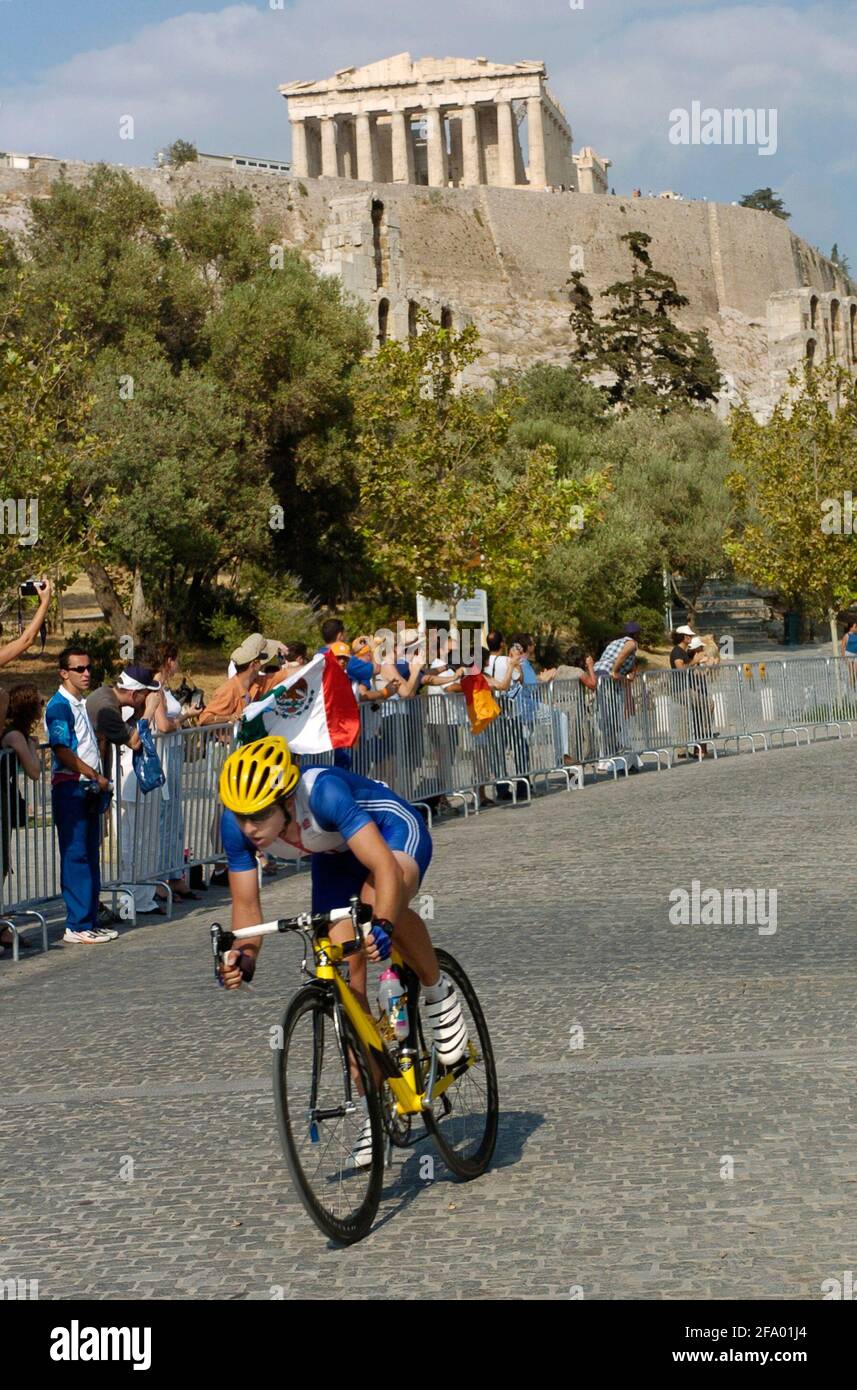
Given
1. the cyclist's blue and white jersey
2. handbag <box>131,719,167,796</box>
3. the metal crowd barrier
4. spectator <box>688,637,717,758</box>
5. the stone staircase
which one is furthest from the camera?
the stone staircase

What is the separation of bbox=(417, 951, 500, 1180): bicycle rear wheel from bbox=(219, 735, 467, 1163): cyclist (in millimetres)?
83

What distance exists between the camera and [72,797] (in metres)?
11.9

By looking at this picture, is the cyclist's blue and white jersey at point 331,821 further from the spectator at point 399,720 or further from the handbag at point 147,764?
the spectator at point 399,720

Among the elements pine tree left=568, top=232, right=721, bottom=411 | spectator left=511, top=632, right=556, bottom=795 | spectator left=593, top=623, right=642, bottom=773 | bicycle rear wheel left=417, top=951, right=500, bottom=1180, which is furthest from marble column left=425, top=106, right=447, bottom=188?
bicycle rear wheel left=417, top=951, right=500, bottom=1180

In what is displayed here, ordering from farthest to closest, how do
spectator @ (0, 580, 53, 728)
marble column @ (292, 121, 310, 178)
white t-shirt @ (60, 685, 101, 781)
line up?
marble column @ (292, 121, 310, 178)
white t-shirt @ (60, 685, 101, 781)
spectator @ (0, 580, 53, 728)

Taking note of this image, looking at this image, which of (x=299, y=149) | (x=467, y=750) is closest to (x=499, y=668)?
(x=467, y=750)

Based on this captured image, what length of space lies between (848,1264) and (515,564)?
3061 cm

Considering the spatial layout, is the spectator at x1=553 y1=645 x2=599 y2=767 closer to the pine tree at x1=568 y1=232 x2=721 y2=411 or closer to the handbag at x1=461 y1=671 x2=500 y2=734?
the handbag at x1=461 y1=671 x2=500 y2=734

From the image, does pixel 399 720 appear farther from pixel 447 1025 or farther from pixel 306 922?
pixel 306 922

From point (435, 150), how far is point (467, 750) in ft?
375

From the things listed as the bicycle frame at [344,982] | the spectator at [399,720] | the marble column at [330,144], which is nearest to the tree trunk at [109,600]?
the spectator at [399,720]

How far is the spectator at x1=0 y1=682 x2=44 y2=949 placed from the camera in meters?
11.6

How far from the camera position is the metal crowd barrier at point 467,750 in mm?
12055

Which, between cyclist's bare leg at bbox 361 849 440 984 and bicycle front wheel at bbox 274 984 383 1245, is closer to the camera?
bicycle front wheel at bbox 274 984 383 1245
